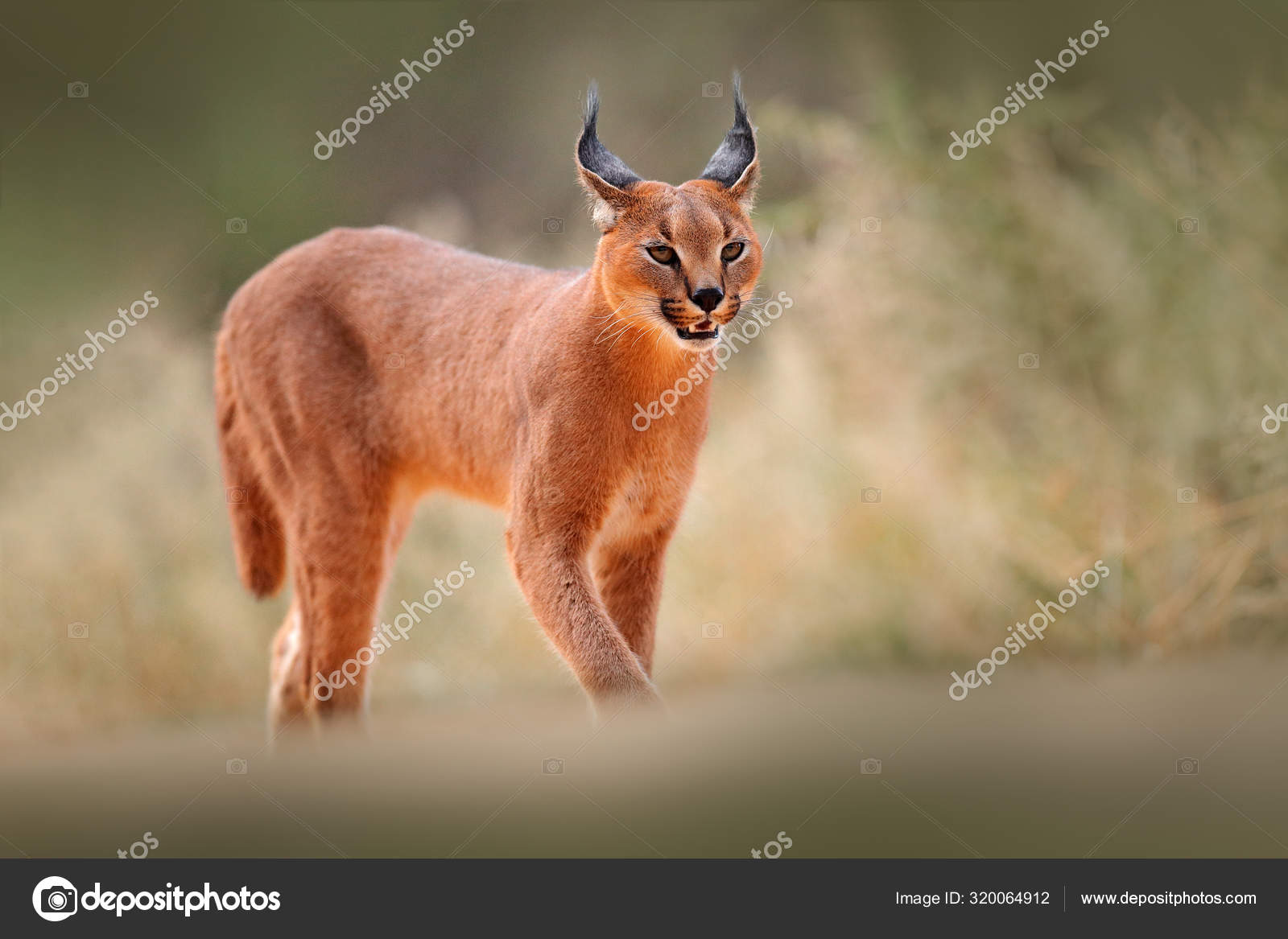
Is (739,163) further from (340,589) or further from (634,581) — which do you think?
(340,589)

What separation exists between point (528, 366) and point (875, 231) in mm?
3200

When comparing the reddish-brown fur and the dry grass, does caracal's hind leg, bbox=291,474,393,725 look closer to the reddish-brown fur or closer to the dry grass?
the reddish-brown fur

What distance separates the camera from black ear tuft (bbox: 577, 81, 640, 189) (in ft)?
14.4

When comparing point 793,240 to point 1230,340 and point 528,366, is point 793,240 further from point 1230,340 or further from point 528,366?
point 528,366

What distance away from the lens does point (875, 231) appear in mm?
7457

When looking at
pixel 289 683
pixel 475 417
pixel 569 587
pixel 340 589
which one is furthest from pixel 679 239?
pixel 289 683

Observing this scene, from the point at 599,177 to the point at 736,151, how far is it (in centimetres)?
51

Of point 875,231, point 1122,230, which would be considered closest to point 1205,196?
point 1122,230

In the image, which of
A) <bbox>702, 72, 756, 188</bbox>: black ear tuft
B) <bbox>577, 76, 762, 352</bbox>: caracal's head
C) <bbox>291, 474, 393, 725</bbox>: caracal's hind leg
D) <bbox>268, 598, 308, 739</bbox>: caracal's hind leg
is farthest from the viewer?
<bbox>268, 598, 308, 739</bbox>: caracal's hind leg

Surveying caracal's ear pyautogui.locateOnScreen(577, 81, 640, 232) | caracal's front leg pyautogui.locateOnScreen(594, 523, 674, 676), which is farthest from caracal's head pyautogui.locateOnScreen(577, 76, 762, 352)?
caracal's front leg pyautogui.locateOnScreen(594, 523, 674, 676)

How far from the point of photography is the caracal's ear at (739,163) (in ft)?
14.7

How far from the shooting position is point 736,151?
15.0 ft

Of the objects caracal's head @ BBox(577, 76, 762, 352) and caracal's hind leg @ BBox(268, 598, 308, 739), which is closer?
caracal's head @ BBox(577, 76, 762, 352)

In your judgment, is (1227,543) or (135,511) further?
(135,511)
